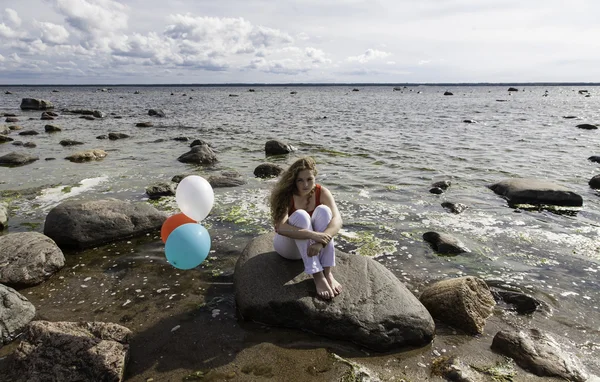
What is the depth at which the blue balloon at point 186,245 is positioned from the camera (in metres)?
5.00

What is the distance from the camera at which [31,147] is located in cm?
1895

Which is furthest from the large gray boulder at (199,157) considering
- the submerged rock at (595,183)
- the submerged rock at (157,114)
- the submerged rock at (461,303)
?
the submerged rock at (157,114)

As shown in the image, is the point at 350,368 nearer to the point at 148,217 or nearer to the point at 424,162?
the point at 148,217

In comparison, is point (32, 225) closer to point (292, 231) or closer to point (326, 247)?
point (292, 231)

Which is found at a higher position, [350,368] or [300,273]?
[300,273]

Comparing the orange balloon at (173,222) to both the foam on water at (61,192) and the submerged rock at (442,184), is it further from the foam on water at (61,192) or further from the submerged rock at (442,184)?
the submerged rock at (442,184)

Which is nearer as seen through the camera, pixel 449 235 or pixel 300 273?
pixel 300 273

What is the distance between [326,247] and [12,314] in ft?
13.7

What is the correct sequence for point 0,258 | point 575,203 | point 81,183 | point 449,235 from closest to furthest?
point 0,258, point 449,235, point 575,203, point 81,183

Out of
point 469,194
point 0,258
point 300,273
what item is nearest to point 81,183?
point 0,258

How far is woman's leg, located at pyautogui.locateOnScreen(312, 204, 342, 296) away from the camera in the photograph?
5359 mm

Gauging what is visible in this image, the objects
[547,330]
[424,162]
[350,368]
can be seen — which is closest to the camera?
[350,368]

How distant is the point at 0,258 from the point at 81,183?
6.44 metres

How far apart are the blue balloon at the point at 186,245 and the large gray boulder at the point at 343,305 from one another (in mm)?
851
